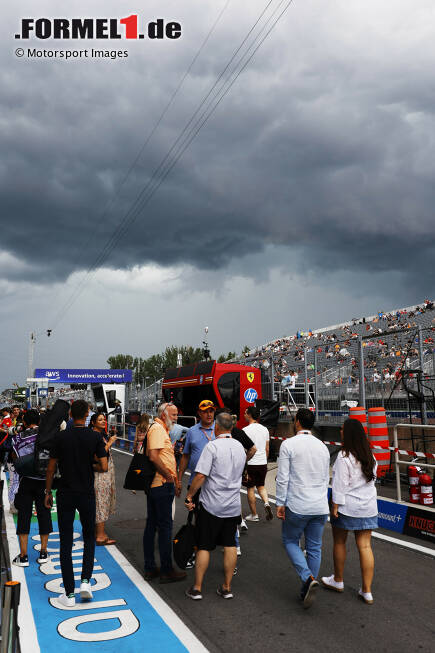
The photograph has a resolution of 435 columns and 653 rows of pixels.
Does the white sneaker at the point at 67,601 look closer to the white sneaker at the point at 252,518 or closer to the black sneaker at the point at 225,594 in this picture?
the black sneaker at the point at 225,594

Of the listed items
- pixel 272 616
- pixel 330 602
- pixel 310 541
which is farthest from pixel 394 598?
pixel 272 616

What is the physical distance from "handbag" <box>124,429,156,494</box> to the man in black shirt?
0.50 m

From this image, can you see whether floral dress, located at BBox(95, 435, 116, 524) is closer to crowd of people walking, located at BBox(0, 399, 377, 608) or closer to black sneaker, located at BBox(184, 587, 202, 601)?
crowd of people walking, located at BBox(0, 399, 377, 608)

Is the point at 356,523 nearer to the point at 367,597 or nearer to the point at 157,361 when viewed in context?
the point at 367,597

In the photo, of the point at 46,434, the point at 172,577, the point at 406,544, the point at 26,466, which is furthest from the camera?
the point at 406,544

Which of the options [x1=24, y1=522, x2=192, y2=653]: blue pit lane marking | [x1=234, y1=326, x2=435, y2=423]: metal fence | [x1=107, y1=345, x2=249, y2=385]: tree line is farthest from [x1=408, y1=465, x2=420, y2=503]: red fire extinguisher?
[x1=107, y1=345, x2=249, y2=385]: tree line

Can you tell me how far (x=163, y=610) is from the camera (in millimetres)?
4691

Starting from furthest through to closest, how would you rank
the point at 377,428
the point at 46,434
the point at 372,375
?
the point at 372,375
the point at 377,428
the point at 46,434

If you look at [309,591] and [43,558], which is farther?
[43,558]

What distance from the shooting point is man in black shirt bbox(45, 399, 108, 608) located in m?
4.91

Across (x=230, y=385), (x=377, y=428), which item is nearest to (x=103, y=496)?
(x=377, y=428)

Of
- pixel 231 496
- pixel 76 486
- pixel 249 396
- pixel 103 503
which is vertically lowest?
pixel 103 503

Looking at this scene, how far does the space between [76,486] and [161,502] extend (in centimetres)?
93

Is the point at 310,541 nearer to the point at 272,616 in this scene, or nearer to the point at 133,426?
the point at 272,616
